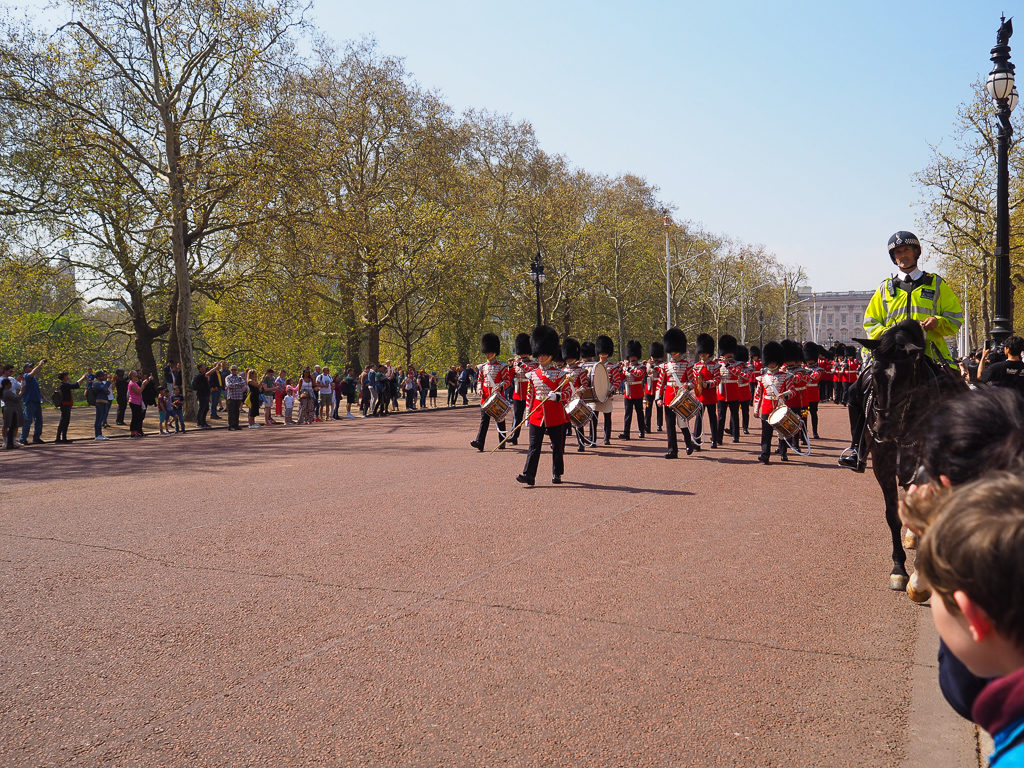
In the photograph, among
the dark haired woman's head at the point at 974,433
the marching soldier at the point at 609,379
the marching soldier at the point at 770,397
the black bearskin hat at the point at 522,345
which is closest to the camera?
the dark haired woman's head at the point at 974,433

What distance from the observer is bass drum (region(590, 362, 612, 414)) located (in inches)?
601

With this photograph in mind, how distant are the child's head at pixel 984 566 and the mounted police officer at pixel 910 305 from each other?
5.65 m

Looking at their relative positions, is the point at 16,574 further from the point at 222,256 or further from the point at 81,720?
the point at 222,256

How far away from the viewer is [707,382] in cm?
1499

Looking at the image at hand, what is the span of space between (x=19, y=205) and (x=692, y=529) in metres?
22.0

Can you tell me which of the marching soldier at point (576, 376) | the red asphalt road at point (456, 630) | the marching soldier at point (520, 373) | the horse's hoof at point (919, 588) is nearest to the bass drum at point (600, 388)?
the marching soldier at point (576, 376)

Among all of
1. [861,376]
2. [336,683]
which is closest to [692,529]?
[861,376]

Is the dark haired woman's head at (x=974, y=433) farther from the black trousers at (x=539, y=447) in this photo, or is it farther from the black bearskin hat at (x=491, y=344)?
the black bearskin hat at (x=491, y=344)

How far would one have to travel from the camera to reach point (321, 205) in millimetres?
27516

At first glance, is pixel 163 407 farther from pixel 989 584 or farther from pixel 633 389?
pixel 989 584

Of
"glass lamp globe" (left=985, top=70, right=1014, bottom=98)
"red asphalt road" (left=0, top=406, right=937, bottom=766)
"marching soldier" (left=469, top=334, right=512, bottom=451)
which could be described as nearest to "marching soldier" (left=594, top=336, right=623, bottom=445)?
"marching soldier" (left=469, top=334, right=512, bottom=451)

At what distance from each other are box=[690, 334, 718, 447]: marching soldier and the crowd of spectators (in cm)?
1234

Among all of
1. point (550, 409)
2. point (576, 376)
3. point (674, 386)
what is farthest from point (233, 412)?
point (550, 409)

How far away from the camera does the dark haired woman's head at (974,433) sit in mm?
2236
